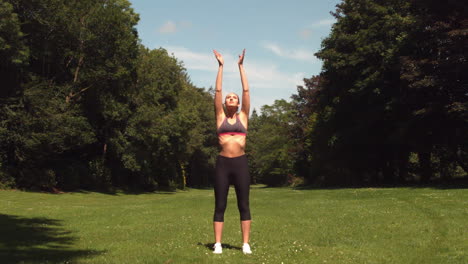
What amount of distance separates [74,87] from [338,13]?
31482 millimetres

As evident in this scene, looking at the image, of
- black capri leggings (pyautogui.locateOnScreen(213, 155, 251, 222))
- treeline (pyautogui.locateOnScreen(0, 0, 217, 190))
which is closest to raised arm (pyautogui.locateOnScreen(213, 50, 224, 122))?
black capri leggings (pyautogui.locateOnScreen(213, 155, 251, 222))

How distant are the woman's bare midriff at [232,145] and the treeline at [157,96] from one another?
2561cm

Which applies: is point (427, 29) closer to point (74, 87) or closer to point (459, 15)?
point (459, 15)

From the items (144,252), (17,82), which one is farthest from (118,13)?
(144,252)

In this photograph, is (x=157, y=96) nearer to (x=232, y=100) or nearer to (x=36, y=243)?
(x=36, y=243)

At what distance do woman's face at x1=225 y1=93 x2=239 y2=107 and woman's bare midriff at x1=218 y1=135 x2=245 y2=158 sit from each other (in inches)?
27.7

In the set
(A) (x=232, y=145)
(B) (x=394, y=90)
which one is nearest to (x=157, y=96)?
(B) (x=394, y=90)

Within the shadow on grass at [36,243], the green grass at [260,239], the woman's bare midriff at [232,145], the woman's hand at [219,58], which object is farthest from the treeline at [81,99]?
the woman's bare midriff at [232,145]

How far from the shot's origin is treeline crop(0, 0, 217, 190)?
118 ft

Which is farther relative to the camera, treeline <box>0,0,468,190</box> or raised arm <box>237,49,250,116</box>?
treeline <box>0,0,468,190</box>

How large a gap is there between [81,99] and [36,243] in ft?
119

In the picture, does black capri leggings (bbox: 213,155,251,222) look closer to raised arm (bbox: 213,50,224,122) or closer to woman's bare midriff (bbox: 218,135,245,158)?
woman's bare midriff (bbox: 218,135,245,158)

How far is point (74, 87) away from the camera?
A: 4269cm

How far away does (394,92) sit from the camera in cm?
3931
